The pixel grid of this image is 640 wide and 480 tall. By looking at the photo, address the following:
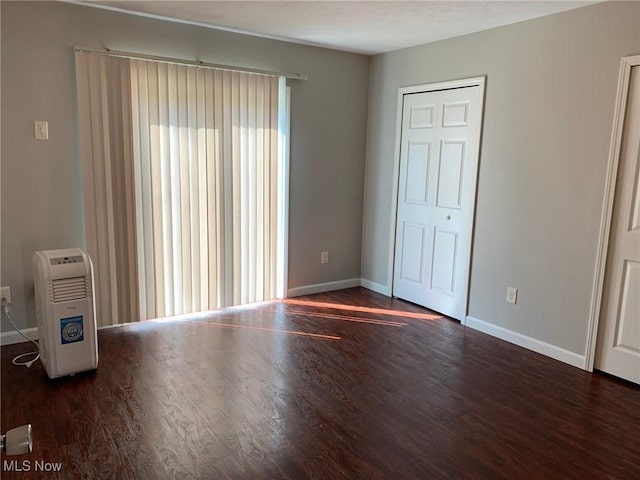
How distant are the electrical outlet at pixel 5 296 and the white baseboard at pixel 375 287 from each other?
3.16 m

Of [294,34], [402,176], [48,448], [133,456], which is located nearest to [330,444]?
[133,456]

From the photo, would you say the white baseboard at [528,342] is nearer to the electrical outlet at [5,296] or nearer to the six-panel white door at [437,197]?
the six-panel white door at [437,197]

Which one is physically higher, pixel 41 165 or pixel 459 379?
pixel 41 165

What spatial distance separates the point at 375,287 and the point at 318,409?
8.05 feet

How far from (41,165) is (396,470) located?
2920 millimetres

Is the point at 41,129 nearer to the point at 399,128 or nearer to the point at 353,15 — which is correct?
the point at 353,15

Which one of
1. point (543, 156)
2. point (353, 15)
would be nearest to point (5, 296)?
point (353, 15)

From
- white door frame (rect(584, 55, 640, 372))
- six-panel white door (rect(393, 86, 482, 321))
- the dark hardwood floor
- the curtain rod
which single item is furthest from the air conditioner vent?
white door frame (rect(584, 55, 640, 372))

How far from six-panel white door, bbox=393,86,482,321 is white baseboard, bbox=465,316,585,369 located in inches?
6.9

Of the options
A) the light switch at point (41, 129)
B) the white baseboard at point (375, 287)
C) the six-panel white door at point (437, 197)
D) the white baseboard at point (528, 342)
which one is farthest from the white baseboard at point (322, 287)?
the light switch at point (41, 129)

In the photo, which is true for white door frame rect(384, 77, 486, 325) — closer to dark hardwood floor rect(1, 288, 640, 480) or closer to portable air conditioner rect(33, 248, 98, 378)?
dark hardwood floor rect(1, 288, 640, 480)

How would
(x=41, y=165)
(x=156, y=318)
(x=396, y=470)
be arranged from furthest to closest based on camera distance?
1. (x=156, y=318)
2. (x=41, y=165)
3. (x=396, y=470)

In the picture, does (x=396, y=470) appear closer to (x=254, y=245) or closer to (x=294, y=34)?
(x=254, y=245)

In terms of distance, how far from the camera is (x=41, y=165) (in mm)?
3271
